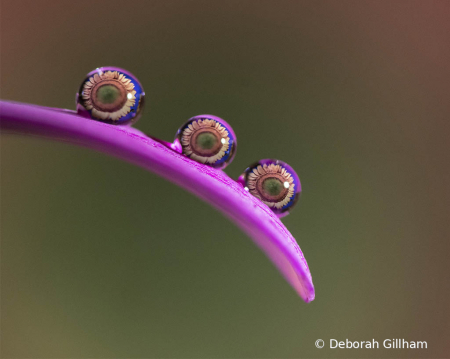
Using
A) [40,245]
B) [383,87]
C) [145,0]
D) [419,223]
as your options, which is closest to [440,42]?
[383,87]

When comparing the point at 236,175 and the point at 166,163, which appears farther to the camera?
the point at 236,175

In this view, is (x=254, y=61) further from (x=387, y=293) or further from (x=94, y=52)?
(x=387, y=293)

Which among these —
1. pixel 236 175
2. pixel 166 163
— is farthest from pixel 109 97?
pixel 236 175

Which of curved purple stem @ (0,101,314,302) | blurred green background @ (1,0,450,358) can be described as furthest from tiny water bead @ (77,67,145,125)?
blurred green background @ (1,0,450,358)

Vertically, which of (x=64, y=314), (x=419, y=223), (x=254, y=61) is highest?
(x=254, y=61)

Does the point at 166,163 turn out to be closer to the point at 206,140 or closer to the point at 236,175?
the point at 206,140

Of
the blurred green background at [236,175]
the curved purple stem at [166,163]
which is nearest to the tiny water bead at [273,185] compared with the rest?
the curved purple stem at [166,163]
